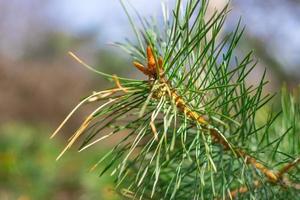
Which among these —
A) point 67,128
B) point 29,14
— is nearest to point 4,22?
point 29,14

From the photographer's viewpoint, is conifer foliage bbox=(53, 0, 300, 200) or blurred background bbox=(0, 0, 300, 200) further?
blurred background bbox=(0, 0, 300, 200)

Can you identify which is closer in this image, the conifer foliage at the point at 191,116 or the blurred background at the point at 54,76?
the conifer foliage at the point at 191,116

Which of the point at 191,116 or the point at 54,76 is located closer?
the point at 191,116

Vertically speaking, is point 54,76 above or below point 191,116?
above

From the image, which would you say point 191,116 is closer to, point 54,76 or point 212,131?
point 212,131

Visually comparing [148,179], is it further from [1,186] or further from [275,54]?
[275,54]

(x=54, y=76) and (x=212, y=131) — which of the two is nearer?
(x=212, y=131)

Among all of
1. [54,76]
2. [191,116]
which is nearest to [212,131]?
[191,116]

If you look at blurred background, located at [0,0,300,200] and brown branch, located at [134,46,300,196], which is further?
blurred background, located at [0,0,300,200]
